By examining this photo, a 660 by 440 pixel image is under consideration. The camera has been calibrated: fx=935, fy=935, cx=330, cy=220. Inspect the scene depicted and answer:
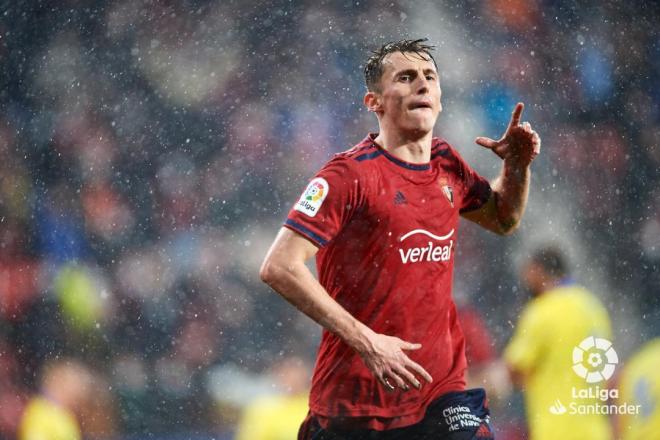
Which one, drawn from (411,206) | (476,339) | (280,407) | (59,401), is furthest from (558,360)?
(59,401)

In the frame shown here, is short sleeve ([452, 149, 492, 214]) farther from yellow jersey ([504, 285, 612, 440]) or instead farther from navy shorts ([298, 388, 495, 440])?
yellow jersey ([504, 285, 612, 440])

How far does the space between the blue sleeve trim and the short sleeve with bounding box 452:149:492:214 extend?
53 cm

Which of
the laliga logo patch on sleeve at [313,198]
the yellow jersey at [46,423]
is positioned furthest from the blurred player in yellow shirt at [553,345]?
the yellow jersey at [46,423]

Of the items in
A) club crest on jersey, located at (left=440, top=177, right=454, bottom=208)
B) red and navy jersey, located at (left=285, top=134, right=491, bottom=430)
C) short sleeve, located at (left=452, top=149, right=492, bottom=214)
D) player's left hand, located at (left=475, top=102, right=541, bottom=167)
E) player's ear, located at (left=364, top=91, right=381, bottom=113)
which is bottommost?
red and navy jersey, located at (left=285, top=134, right=491, bottom=430)

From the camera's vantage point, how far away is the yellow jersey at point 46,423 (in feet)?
13.0

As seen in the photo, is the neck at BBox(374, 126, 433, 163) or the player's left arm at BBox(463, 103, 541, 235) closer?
the neck at BBox(374, 126, 433, 163)

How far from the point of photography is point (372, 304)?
2520 millimetres

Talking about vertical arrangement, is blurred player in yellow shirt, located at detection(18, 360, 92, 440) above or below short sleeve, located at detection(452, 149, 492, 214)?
below

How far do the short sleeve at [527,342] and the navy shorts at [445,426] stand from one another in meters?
1.28

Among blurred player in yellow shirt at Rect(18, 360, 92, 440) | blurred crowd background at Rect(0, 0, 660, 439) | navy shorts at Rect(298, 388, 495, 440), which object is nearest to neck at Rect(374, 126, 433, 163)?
navy shorts at Rect(298, 388, 495, 440)

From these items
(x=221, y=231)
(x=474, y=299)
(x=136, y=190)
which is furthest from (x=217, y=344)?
(x=474, y=299)

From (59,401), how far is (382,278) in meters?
2.06

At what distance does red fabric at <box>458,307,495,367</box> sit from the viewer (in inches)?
150

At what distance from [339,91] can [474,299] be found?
1013 millimetres
